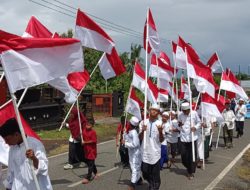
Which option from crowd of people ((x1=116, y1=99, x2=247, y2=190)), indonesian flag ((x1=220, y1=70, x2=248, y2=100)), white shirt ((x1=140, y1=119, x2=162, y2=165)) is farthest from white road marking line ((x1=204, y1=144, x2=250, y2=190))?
indonesian flag ((x1=220, y1=70, x2=248, y2=100))

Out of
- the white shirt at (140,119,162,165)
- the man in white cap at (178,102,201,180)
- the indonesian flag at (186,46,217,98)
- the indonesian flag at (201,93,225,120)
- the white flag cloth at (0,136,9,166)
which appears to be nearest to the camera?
the white flag cloth at (0,136,9,166)

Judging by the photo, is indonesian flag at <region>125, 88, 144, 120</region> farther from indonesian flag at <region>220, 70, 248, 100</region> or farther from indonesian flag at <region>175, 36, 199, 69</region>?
indonesian flag at <region>220, 70, 248, 100</region>

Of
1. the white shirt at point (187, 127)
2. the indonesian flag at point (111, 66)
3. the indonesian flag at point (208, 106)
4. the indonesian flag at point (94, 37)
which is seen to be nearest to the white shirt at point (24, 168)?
the indonesian flag at point (94, 37)

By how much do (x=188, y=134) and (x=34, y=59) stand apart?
620 centimetres

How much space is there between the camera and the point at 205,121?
42.3 ft

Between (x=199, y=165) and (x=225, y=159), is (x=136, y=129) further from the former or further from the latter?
(x=225, y=159)

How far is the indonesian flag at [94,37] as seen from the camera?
34.6 ft

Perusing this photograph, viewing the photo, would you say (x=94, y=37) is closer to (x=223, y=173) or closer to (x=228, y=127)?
(x=223, y=173)

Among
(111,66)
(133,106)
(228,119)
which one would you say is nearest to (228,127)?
(228,119)

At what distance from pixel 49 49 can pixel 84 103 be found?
61.7 ft

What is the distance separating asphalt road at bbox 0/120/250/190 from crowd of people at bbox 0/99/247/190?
0.25 metres

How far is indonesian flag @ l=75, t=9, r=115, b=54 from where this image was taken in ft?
34.6

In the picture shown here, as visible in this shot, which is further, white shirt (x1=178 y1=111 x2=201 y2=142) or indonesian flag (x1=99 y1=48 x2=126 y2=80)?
indonesian flag (x1=99 y1=48 x2=126 y2=80)

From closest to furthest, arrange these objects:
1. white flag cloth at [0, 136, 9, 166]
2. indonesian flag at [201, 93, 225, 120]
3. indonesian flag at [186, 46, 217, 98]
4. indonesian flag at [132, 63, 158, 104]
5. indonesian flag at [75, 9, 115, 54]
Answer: white flag cloth at [0, 136, 9, 166] → indonesian flag at [75, 9, 115, 54] → indonesian flag at [132, 63, 158, 104] → indonesian flag at [186, 46, 217, 98] → indonesian flag at [201, 93, 225, 120]
